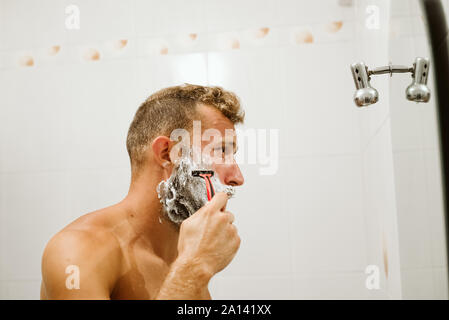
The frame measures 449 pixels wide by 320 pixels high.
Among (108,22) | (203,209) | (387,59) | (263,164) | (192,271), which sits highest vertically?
(108,22)

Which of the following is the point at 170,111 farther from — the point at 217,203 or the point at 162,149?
the point at 217,203

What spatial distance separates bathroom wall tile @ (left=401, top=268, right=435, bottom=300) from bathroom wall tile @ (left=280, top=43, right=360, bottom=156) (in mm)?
336

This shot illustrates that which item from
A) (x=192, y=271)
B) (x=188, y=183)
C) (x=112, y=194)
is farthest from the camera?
(x=112, y=194)

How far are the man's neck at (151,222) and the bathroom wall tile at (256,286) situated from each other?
0.24m

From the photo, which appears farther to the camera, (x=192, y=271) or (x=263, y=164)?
(x=263, y=164)

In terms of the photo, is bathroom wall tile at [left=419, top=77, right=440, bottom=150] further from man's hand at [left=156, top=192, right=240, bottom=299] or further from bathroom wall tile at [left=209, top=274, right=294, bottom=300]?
bathroom wall tile at [left=209, top=274, right=294, bottom=300]

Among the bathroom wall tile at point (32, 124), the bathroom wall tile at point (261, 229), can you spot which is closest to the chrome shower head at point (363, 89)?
the bathroom wall tile at point (261, 229)

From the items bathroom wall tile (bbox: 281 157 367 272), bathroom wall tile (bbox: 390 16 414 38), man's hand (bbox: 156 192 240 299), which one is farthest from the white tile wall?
man's hand (bbox: 156 192 240 299)

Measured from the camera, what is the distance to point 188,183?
85 cm

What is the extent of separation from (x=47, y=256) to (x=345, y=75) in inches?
30.8

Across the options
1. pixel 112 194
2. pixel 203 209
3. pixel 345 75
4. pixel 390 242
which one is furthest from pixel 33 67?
pixel 390 242

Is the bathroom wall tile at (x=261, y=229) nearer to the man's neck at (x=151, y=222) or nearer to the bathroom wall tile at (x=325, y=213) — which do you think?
the bathroom wall tile at (x=325, y=213)

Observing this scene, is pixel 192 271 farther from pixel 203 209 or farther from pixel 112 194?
pixel 112 194

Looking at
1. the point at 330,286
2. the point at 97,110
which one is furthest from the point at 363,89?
the point at 97,110
